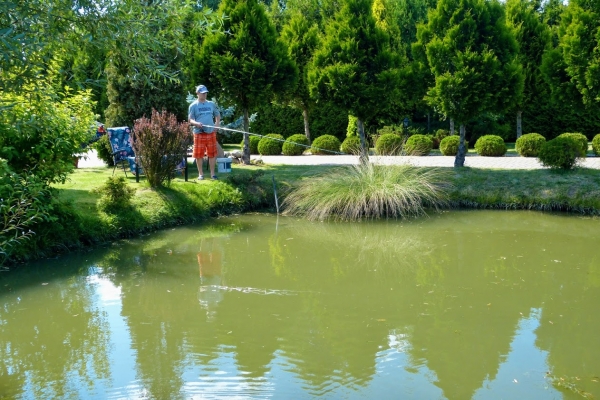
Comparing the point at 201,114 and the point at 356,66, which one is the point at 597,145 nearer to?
the point at 356,66

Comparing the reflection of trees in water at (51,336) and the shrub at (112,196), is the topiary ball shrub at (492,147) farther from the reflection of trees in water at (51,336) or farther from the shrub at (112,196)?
the reflection of trees in water at (51,336)

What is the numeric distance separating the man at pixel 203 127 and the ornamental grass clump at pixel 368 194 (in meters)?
1.61

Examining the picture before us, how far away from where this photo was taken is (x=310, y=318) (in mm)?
6430

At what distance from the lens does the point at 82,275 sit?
314 inches

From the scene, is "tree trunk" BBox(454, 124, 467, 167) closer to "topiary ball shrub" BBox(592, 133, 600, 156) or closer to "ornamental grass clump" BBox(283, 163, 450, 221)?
"ornamental grass clump" BBox(283, 163, 450, 221)

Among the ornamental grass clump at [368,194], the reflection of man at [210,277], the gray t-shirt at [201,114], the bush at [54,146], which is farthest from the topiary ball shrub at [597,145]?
the bush at [54,146]

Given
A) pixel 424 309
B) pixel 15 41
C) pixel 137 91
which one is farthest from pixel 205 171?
pixel 15 41

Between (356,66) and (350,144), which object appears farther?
(350,144)

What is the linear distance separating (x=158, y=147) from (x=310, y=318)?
5401 millimetres

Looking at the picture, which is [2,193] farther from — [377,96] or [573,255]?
[377,96]

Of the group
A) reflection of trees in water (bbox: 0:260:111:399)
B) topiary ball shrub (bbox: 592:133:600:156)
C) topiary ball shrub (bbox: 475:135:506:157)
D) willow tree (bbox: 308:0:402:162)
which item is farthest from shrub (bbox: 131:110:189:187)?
topiary ball shrub (bbox: 592:133:600:156)

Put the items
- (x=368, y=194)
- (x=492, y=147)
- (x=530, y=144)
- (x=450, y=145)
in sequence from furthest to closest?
(x=450, y=145) → (x=492, y=147) → (x=530, y=144) → (x=368, y=194)

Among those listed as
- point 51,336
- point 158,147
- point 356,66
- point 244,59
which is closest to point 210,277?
point 51,336

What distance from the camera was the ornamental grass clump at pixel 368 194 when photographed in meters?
11.2
